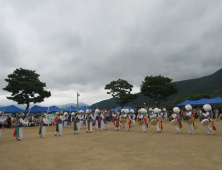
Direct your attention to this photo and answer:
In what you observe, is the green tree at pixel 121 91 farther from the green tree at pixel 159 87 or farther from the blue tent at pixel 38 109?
the blue tent at pixel 38 109

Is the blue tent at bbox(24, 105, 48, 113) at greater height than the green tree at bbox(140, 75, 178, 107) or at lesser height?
lesser

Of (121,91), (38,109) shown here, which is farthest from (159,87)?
(38,109)

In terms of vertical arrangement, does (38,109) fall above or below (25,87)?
below

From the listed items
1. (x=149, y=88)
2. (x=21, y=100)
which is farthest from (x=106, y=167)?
(x=149, y=88)

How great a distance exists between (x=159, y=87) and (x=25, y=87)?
26155mm

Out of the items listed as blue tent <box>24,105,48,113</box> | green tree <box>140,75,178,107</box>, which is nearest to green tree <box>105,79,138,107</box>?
green tree <box>140,75,178,107</box>

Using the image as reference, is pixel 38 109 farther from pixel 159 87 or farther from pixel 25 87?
pixel 159 87

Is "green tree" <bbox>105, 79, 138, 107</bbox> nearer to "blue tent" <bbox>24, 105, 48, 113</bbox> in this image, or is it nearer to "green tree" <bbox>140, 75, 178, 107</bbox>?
"green tree" <bbox>140, 75, 178, 107</bbox>

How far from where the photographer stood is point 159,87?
35.0m

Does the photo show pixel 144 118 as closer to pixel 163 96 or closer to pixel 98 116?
pixel 98 116

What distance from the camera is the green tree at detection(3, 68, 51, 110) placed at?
27.6m

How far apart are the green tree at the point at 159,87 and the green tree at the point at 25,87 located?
859 inches

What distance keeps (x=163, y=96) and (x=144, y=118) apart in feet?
80.7

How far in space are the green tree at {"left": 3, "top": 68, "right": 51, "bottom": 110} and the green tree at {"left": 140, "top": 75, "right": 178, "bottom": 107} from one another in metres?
21.8
